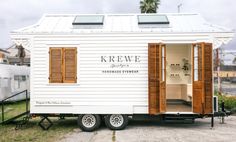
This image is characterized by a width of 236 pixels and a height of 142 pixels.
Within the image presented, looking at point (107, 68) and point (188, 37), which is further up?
point (188, 37)

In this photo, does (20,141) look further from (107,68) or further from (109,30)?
(109,30)

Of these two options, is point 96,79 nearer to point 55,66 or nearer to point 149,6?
point 55,66

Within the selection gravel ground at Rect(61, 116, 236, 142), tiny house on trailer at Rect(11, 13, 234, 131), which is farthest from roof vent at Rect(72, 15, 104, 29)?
gravel ground at Rect(61, 116, 236, 142)

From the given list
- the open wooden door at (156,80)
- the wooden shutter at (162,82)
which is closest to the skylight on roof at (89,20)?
the open wooden door at (156,80)

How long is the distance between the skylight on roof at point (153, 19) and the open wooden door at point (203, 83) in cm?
163

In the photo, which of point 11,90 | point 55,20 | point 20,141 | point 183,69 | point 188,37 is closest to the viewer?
point 20,141

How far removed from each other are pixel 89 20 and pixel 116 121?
3.65 m

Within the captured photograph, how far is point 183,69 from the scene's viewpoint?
14.2m

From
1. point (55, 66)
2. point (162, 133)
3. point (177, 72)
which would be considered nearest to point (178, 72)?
point (177, 72)

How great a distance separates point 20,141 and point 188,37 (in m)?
6.13

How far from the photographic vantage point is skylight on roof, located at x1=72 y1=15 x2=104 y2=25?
1186 centimetres

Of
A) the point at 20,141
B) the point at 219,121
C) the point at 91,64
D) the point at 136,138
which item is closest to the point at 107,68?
the point at 91,64

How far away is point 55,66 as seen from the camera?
37.2 feet

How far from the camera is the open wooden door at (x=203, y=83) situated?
11008mm
